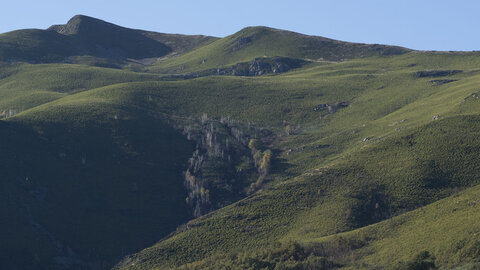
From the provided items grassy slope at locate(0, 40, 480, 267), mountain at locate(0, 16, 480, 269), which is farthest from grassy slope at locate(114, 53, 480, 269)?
mountain at locate(0, 16, 480, 269)

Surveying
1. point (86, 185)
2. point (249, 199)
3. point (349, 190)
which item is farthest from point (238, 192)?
point (86, 185)

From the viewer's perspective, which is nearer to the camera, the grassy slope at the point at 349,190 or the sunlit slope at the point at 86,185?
the grassy slope at the point at 349,190

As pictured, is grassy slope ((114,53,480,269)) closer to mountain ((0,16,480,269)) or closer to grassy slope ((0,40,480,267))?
grassy slope ((0,40,480,267))

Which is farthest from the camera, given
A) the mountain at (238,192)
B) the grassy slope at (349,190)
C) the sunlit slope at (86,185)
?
the sunlit slope at (86,185)

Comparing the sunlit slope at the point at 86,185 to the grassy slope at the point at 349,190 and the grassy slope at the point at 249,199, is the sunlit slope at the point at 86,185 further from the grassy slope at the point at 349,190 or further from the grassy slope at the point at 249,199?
the grassy slope at the point at 349,190

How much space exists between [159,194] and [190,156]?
22.2 metres

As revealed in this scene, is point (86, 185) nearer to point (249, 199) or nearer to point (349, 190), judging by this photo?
point (249, 199)

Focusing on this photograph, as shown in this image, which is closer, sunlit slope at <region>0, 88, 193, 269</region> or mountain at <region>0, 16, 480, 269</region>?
mountain at <region>0, 16, 480, 269</region>

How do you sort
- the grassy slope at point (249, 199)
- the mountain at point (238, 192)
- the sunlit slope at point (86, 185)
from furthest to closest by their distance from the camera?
the sunlit slope at point (86, 185)
the grassy slope at point (249, 199)
the mountain at point (238, 192)

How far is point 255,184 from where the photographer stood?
544ft

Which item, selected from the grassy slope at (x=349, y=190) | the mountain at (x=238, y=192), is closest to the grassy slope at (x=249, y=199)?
the grassy slope at (x=349, y=190)

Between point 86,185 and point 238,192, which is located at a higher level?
point 86,185

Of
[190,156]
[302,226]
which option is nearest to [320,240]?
[302,226]

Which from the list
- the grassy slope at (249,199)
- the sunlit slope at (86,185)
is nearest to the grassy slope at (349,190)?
the grassy slope at (249,199)
